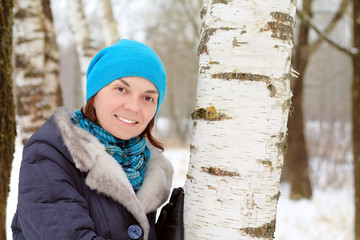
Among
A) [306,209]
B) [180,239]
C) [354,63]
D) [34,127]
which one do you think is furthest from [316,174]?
[180,239]

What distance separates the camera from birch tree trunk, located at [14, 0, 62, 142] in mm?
4379

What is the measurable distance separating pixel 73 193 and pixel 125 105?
0.45m

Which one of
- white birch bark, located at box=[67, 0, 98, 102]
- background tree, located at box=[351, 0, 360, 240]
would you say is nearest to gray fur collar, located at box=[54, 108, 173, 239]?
white birch bark, located at box=[67, 0, 98, 102]

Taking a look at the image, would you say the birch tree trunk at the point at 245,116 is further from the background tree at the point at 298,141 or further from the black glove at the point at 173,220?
the background tree at the point at 298,141

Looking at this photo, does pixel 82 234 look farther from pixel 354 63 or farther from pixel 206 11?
pixel 354 63

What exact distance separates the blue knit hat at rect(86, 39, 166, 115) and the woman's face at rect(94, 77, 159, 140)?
3 centimetres

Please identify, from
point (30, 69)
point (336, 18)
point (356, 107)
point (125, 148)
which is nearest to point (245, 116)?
point (125, 148)

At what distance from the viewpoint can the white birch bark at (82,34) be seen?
216 inches

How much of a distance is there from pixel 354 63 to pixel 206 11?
4549 mm

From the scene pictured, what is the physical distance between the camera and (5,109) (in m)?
2.04

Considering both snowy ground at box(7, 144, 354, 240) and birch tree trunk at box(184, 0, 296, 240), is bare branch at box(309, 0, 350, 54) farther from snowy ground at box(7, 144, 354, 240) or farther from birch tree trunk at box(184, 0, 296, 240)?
birch tree trunk at box(184, 0, 296, 240)

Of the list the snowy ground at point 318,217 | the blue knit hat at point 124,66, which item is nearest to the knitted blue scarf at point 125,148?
the blue knit hat at point 124,66

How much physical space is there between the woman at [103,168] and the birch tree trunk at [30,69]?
3.06m

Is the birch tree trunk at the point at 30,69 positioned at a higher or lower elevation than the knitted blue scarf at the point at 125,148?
higher
